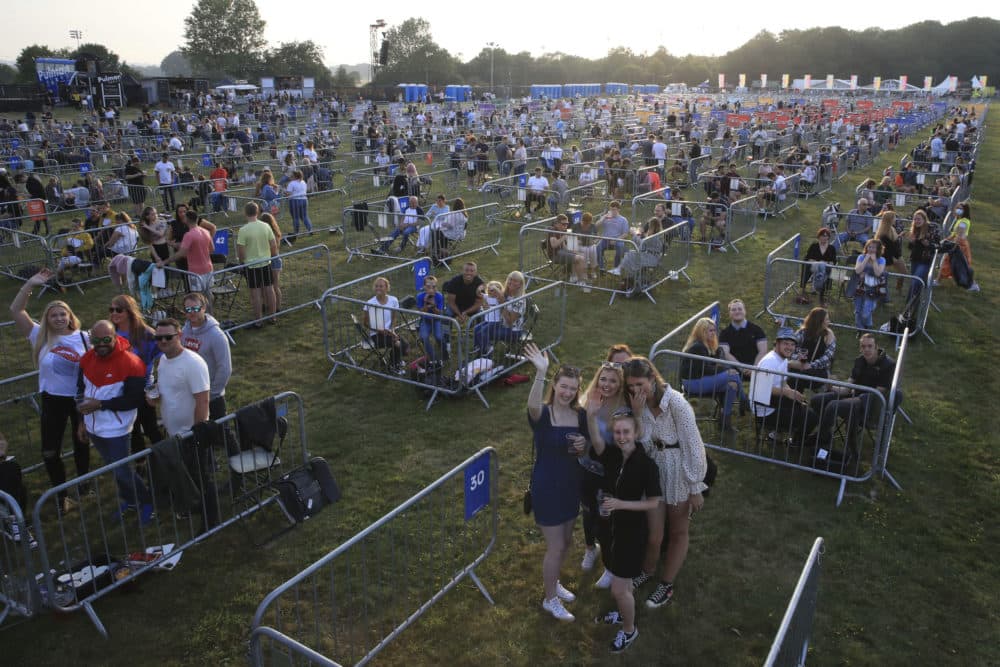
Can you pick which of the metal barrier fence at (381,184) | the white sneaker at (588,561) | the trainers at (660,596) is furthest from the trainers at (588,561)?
the metal barrier fence at (381,184)

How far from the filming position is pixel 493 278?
46.7 ft

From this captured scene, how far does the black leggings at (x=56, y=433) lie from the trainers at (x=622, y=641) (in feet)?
16.3

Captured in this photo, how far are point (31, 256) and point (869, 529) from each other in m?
16.7

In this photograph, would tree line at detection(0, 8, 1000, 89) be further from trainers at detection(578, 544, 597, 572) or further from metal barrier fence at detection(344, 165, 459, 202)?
trainers at detection(578, 544, 597, 572)

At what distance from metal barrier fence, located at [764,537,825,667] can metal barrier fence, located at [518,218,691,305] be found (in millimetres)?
8675

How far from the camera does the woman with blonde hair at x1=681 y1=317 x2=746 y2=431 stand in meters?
7.50

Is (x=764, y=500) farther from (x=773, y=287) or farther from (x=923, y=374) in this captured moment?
(x=773, y=287)

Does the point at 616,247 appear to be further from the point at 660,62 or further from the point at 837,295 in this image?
the point at 660,62

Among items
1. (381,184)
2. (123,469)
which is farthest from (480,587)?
(381,184)

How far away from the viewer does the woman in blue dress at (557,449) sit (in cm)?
472

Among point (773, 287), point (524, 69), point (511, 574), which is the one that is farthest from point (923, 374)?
Answer: point (524, 69)

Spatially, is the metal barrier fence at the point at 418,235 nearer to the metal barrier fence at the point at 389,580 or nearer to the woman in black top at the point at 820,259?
the woman in black top at the point at 820,259

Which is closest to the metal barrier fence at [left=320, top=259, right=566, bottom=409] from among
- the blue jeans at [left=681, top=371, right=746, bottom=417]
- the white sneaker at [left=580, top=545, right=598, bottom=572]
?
the blue jeans at [left=681, top=371, right=746, bottom=417]

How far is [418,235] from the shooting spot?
15883 millimetres
